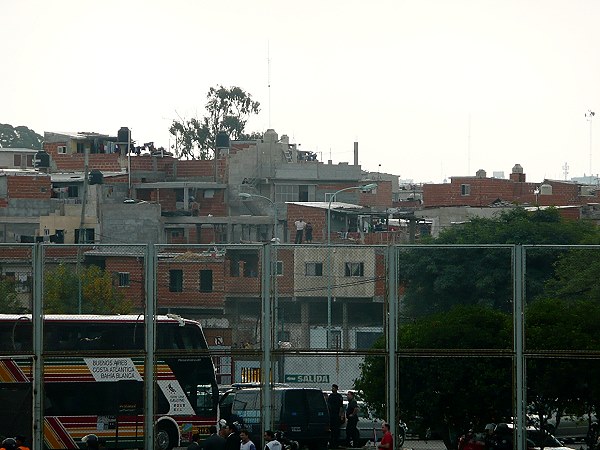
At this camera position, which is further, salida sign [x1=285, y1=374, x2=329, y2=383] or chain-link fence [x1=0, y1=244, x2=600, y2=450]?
salida sign [x1=285, y1=374, x2=329, y2=383]

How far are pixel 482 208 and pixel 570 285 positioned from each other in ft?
217

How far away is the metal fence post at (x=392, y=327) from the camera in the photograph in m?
21.5

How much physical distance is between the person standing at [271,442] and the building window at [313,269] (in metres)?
2.62

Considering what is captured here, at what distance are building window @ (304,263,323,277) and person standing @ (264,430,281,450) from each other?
2.62 m

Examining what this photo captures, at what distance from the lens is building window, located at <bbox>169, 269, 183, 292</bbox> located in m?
22.4

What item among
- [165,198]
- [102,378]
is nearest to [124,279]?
[102,378]

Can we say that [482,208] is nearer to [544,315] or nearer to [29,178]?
[29,178]

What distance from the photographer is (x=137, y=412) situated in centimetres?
2255

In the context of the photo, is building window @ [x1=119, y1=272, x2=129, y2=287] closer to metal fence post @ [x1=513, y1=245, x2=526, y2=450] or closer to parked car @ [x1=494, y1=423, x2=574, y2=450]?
metal fence post @ [x1=513, y1=245, x2=526, y2=450]

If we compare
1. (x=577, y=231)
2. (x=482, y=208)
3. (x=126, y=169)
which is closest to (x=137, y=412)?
(x=577, y=231)

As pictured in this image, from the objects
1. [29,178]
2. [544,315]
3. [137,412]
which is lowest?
[137,412]

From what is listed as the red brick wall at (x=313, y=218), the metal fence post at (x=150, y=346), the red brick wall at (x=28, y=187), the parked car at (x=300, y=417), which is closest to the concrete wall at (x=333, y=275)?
the parked car at (x=300, y=417)

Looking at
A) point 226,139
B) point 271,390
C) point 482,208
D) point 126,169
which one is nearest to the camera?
point 271,390

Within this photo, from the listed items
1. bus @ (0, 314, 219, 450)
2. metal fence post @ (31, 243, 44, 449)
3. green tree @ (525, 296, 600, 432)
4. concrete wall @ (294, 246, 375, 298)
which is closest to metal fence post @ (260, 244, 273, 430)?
concrete wall @ (294, 246, 375, 298)
